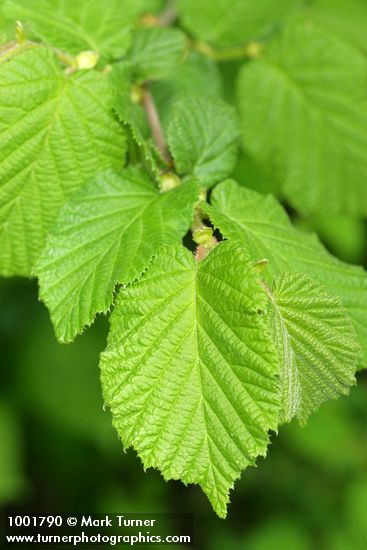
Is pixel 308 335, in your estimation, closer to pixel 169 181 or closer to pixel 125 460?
pixel 169 181

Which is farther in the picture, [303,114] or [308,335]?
[303,114]

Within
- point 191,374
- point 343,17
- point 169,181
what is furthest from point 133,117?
point 343,17

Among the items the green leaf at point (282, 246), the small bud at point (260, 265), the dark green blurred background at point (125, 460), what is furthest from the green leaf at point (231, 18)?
the small bud at point (260, 265)

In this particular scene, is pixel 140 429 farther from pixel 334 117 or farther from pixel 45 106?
pixel 334 117

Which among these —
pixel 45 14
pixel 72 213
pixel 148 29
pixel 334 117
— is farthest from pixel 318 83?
pixel 72 213

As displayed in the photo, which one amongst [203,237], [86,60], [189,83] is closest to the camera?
[203,237]

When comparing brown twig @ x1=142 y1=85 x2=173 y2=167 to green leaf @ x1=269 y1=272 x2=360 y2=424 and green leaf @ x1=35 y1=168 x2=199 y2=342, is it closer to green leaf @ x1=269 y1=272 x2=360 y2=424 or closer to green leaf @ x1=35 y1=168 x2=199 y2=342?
green leaf @ x1=35 y1=168 x2=199 y2=342

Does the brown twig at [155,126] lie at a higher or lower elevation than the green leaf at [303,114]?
higher

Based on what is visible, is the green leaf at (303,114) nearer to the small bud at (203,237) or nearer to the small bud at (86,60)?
the small bud at (86,60)
